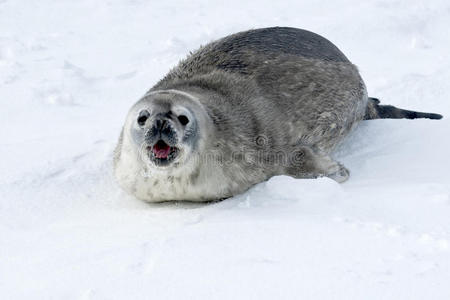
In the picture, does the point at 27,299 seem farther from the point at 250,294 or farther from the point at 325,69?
the point at 325,69

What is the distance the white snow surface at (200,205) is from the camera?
2.29 meters

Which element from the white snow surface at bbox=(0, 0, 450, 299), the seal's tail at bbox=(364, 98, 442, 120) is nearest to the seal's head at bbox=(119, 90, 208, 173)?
the white snow surface at bbox=(0, 0, 450, 299)

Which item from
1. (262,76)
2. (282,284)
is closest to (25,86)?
(262,76)

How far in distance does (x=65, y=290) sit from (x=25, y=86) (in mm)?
3527

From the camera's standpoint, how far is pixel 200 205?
3316 mm

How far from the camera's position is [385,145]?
4.12 metres

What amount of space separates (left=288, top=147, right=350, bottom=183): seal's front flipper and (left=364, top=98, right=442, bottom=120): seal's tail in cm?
100

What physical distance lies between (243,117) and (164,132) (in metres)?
0.71

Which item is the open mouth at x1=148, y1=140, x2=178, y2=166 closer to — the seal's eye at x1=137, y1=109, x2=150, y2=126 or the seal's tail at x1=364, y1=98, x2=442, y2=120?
the seal's eye at x1=137, y1=109, x2=150, y2=126

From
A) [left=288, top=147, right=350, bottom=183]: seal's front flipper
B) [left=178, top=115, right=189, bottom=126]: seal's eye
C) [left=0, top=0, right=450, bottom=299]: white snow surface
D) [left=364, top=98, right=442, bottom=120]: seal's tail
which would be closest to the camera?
[left=0, top=0, right=450, bottom=299]: white snow surface

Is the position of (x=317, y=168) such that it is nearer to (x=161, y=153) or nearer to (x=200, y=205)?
(x=200, y=205)

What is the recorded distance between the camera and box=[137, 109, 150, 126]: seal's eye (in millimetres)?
3177

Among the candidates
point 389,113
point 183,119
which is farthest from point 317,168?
point 389,113

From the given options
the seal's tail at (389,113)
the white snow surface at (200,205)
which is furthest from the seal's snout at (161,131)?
the seal's tail at (389,113)
